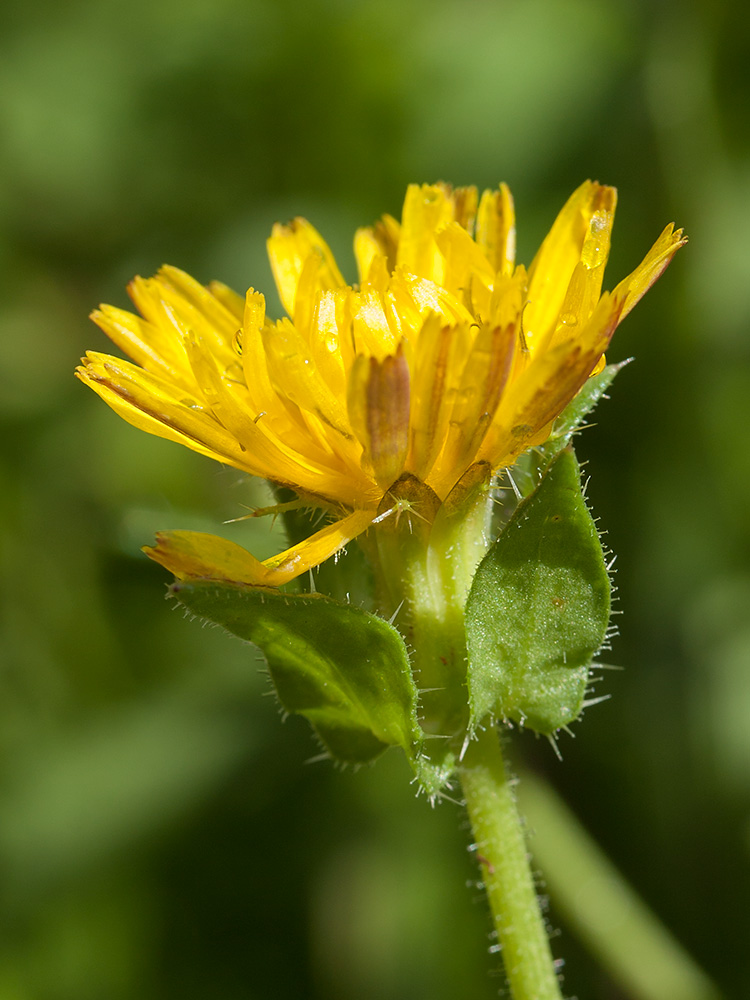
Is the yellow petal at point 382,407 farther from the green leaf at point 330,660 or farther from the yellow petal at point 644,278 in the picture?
the yellow petal at point 644,278

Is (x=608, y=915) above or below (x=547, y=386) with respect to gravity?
below

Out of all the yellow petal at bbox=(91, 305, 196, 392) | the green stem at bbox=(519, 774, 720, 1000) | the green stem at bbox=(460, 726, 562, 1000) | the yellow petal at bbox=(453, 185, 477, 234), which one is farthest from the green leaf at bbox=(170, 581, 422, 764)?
the green stem at bbox=(519, 774, 720, 1000)

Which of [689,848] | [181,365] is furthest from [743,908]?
[181,365]

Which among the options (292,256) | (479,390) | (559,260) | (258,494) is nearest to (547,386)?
(479,390)

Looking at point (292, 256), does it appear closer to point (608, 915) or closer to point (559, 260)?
point (559, 260)

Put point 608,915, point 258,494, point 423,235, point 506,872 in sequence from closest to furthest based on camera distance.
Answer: point 506,872 < point 423,235 < point 608,915 < point 258,494

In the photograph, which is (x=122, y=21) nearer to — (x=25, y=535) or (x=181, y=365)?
(x=25, y=535)
